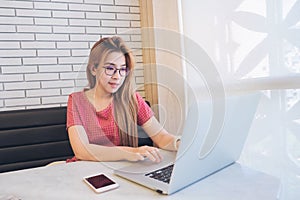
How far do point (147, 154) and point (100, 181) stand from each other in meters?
0.23

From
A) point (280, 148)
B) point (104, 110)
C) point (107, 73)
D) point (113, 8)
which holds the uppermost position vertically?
point (113, 8)

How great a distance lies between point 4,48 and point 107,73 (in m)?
0.84

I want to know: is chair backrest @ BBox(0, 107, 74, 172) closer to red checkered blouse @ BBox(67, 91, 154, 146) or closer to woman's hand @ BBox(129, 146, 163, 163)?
red checkered blouse @ BBox(67, 91, 154, 146)

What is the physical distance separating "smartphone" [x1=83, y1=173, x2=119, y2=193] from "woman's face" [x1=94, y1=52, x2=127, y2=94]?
66 cm

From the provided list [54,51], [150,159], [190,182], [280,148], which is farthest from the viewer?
[54,51]

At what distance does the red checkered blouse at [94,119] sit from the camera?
55.5 inches

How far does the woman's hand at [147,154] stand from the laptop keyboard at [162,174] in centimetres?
12

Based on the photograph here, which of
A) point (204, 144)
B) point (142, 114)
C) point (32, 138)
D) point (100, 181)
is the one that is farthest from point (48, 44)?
point (204, 144)

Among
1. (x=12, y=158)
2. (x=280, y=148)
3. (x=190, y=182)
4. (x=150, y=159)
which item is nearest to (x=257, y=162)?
(x=280, y=148)

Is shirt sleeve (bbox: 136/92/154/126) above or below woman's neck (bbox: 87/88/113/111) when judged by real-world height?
below

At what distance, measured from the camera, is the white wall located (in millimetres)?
1321

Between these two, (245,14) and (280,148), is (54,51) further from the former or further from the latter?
(280,148)

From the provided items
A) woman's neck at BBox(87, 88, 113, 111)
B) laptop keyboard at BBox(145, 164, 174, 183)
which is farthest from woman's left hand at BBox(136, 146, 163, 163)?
woman's neck at BBox(87, 88, 113, 111)

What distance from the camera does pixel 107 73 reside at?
4.81ft
